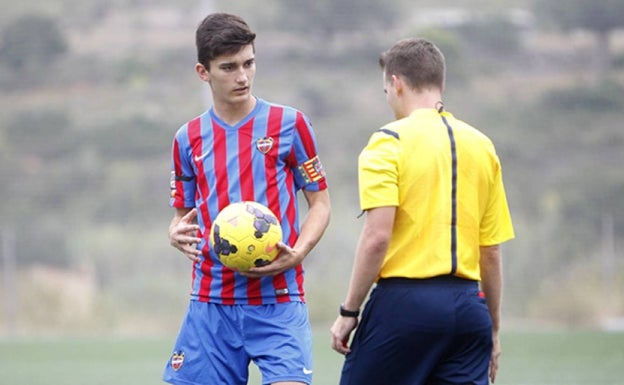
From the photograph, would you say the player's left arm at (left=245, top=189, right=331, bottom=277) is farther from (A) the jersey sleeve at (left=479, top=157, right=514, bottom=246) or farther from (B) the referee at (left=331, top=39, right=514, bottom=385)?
(A) the jersey sleeve at (left=479, top=157, right=514, bottom=246)

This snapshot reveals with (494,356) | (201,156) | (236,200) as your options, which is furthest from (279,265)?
(494,356)

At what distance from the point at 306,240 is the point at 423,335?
32.6 inches

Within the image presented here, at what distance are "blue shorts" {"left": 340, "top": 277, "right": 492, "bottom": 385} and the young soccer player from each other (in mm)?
517

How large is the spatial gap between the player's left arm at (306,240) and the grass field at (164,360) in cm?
501

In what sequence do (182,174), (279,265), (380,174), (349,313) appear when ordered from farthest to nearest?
(182,174)
(279,265)
(349,313)
(380,174)

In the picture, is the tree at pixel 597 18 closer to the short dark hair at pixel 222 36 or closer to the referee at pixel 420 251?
the short dark hair at pixel 222 36

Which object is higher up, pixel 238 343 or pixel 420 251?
pixel 420 251

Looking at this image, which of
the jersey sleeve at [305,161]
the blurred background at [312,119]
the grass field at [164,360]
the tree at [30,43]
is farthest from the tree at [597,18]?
the jersey sleeve at [305,161]

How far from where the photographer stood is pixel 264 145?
15.9 ft

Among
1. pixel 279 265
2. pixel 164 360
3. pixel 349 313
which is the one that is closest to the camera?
pixel 349 313

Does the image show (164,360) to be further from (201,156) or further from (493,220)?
(493,220)

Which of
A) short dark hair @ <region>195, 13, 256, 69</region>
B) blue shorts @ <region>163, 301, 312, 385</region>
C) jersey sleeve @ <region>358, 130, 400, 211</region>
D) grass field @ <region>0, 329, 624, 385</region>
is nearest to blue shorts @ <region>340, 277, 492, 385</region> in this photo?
jersey sleeve @ <region>358, 130, 400, 211</region>

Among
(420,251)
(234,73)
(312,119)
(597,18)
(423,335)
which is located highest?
(597,18)

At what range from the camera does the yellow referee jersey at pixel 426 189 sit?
4.17m
